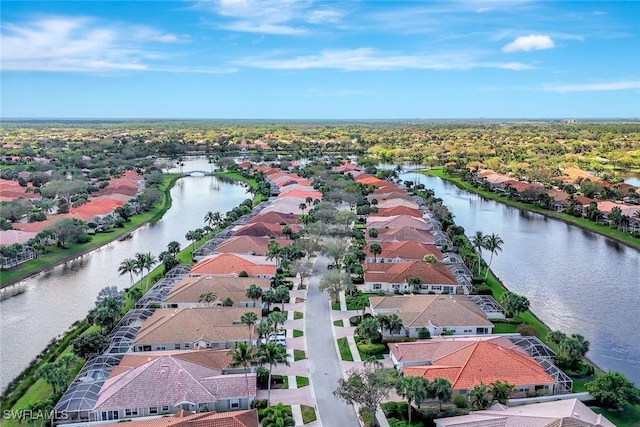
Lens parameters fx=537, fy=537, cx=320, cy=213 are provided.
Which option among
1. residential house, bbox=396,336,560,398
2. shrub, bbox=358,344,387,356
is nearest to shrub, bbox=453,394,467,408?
residential house, bbox=396,336,560,398

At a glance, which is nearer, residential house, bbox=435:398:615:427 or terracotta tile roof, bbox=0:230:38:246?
residential house, bbox=435:398:615:427

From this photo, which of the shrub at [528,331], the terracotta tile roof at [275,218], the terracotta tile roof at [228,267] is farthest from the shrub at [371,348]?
the terracotta tile roof at [275,218]

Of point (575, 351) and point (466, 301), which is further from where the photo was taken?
point (466, 301)

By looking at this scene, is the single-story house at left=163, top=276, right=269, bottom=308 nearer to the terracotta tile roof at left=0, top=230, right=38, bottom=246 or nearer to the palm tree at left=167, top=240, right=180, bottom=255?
the palm tree at left=167, top=240, right=180, bottom=255

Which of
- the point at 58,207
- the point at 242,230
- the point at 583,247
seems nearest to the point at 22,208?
the point at 58,207

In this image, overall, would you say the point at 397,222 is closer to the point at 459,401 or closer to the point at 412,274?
the point at 412,274

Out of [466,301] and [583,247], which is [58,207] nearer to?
[466,301]

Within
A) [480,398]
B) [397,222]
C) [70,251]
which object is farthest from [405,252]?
[70,251]
